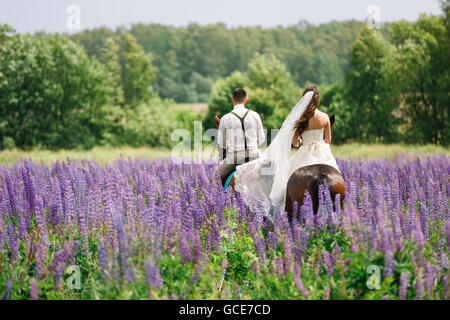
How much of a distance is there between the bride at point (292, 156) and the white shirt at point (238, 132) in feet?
1.99

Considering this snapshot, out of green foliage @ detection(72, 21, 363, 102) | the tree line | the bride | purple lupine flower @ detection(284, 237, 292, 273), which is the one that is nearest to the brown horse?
the bride

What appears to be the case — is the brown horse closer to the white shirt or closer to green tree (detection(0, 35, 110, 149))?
the white shirt

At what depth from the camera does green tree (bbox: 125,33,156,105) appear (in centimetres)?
4825

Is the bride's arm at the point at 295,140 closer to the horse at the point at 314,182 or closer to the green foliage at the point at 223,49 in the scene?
the horse at the point at 314,182

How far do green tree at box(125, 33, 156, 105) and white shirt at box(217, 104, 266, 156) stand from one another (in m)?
42.8

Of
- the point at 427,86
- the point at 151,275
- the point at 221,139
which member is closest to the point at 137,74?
the point at 427,86

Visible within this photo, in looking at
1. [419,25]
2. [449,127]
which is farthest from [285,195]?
[419,25]

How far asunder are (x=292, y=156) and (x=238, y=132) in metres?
1.10

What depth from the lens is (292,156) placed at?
536 cm

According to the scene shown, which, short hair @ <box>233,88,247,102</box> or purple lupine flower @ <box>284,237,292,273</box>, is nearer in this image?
purple lupine flower @ <box>284,237,292,273</box>

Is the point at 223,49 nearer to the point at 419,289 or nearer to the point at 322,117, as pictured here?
the point at 322,117

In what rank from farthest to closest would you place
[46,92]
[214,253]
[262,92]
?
[262,92]
[46,92]
[214,253]

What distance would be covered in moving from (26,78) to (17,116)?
3162 mm

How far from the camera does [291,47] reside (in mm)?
89562
